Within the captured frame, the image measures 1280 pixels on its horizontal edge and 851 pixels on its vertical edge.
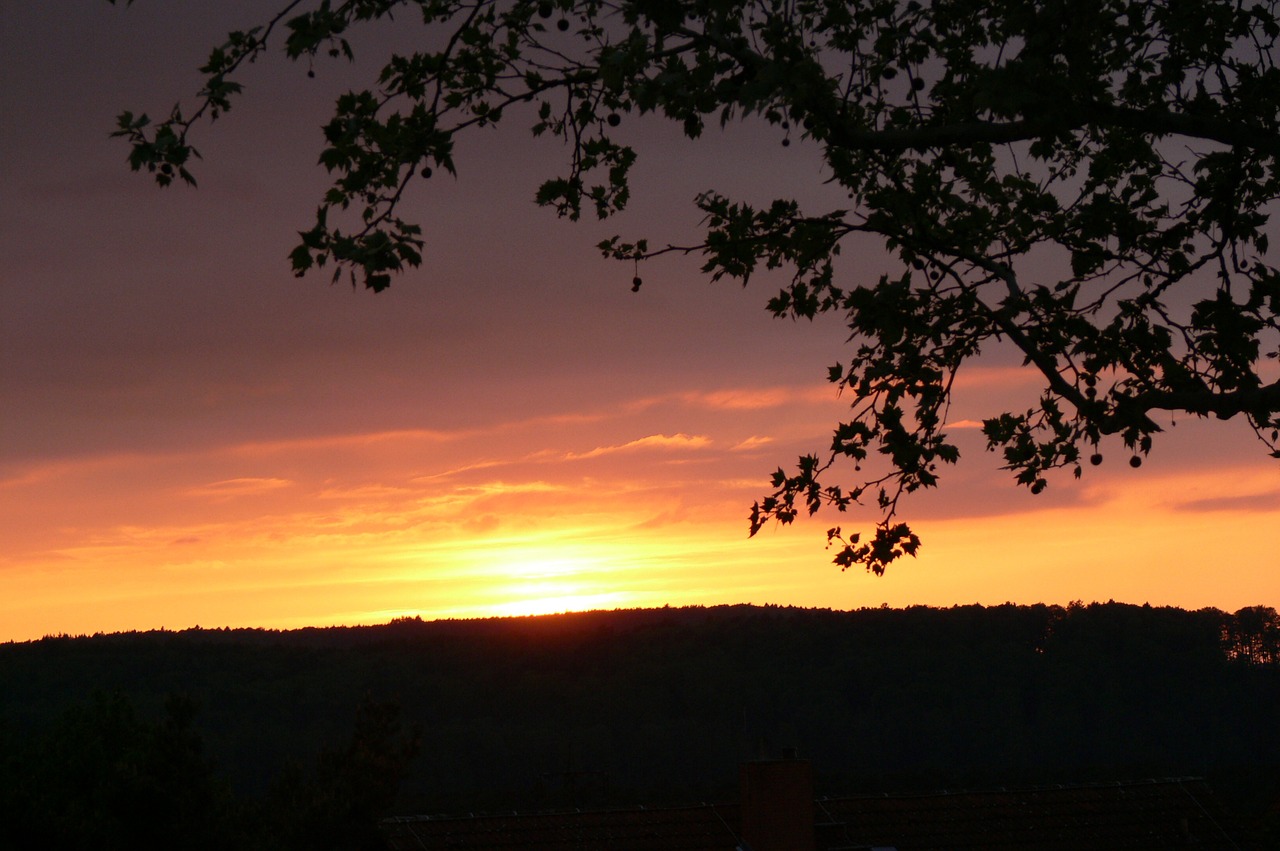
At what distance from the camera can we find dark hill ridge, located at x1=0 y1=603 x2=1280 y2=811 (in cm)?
12300

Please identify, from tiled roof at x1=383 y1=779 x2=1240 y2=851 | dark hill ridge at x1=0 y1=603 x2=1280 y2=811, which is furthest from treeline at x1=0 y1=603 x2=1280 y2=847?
tiled roof at x1=383 y1=779 x2=1240 y2=851

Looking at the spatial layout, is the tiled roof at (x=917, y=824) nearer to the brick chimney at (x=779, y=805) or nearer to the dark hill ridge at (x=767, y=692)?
the brick chimney at (x=779, y=805)

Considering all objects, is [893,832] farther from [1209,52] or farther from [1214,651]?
[1214,651]

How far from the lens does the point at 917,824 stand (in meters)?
33.4

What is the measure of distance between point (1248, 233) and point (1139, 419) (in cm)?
250

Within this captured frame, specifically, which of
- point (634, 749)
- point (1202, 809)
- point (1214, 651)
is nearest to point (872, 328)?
point (1202, 809)

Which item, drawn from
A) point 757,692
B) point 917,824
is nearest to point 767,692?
point 757,692

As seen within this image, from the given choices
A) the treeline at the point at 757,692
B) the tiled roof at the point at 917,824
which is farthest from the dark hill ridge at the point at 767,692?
the tiled roof at the point at 917,824

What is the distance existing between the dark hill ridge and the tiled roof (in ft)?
267

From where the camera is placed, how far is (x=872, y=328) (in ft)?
34.8

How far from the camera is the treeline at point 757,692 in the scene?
122375mm

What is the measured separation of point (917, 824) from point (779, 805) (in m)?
6.28

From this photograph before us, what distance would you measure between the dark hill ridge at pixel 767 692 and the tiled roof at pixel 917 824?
81485 mm

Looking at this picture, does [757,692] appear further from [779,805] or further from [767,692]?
[779,805]
